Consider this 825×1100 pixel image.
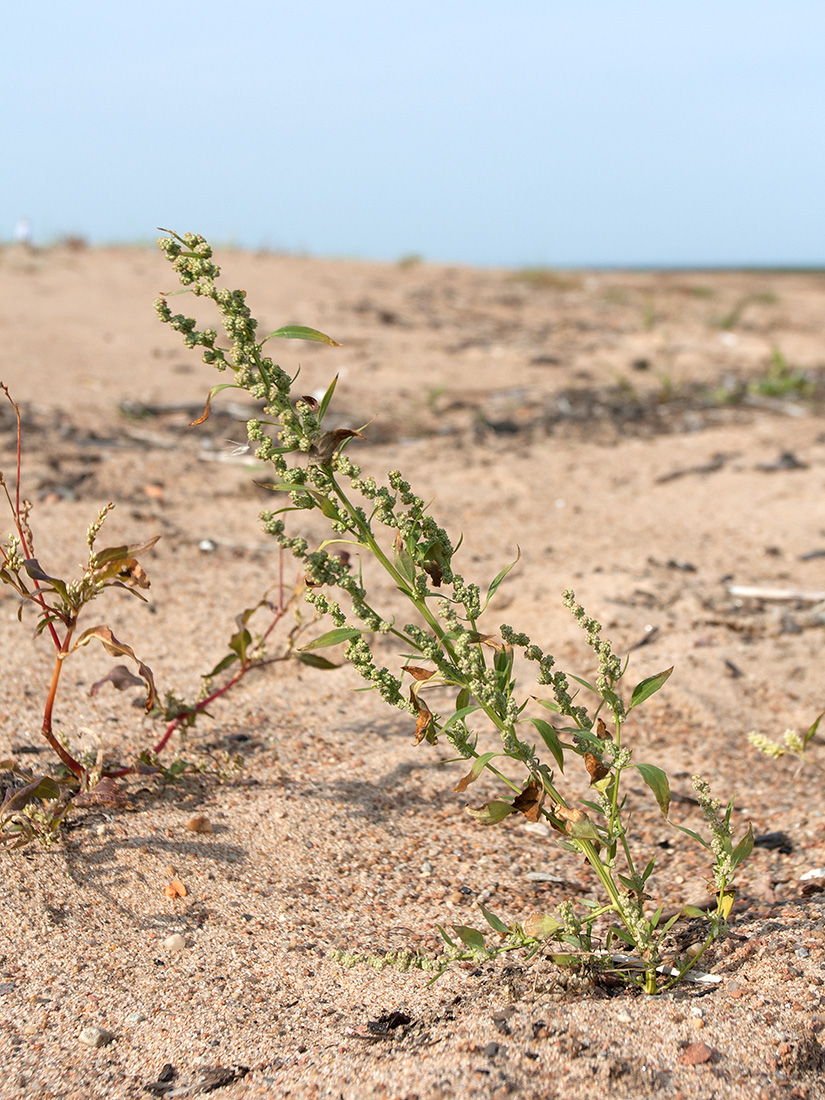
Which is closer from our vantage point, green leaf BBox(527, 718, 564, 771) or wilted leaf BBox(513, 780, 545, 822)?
green leaf BBox(527, 718, 564, 771)

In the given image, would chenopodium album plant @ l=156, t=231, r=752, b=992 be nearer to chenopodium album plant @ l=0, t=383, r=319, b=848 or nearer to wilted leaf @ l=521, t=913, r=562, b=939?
wilted leaf @ l=521, t=913, r=562, b=939

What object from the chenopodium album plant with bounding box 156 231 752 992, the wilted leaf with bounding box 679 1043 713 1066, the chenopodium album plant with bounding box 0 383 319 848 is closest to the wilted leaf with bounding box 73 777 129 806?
the chenopodium album plant with bounding box 0 383 319 848

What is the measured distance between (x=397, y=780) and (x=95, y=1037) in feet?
3.14

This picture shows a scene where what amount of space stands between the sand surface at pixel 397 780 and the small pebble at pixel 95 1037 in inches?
0.5

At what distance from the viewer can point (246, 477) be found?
452cm

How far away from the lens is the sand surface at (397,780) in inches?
56.4

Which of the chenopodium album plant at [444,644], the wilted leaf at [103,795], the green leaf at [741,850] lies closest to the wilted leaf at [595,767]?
the chenopodium album plant at [444,644]

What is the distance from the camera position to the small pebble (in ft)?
4.83

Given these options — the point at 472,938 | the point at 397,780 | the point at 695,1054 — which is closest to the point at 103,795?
the point at 397,780

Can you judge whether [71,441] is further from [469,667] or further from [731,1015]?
[731,1015]

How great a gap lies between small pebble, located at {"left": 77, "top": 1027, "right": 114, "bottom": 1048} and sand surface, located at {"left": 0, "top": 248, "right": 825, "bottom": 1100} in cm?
1

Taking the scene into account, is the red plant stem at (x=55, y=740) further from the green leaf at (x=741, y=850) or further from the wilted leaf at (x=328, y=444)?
the green leaf at (x=741, y=850)

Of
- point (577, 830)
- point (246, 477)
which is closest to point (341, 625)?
point (577, 830)

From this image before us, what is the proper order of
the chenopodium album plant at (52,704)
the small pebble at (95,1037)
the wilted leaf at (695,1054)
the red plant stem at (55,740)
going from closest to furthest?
the wilted leaf at (695,1054), the small pebble at (95,1037), the chenopodium album plant at (52,704), the red plant stem at (55,740)
